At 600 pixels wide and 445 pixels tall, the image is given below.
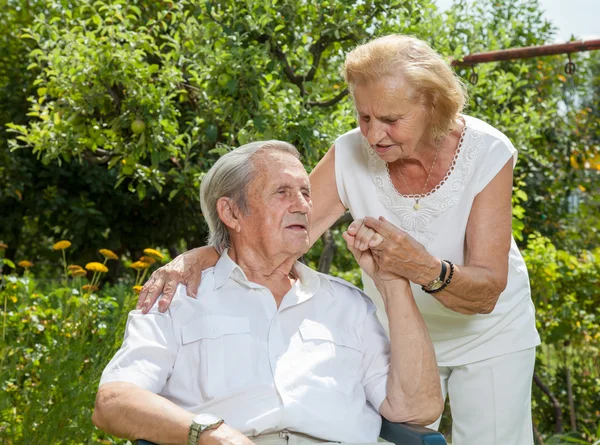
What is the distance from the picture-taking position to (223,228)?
255 centimetres

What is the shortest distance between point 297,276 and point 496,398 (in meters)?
0.72

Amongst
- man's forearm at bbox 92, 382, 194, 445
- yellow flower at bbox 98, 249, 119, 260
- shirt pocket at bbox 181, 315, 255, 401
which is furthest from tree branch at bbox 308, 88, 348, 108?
man's forearm at bbox 92, 382, 194, 445

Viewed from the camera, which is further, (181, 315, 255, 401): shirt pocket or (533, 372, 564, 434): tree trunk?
(533, 372, 564, 434): tree trunk

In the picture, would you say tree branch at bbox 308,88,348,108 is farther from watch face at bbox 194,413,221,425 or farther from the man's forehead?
watch face at bbox 194,413,221,425

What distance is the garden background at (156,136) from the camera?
370 centimetres

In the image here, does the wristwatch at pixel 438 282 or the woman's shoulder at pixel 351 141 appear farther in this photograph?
the woman's shoulder at pixel 351 141

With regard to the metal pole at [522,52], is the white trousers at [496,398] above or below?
below

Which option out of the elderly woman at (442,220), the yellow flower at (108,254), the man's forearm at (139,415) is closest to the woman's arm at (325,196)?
the elderly woman at (442,220)

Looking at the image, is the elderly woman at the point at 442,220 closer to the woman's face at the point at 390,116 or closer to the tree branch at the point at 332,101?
the woman's face at the point at 390,116

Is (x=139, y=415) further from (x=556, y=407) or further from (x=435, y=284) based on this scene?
(x=556, y=407)

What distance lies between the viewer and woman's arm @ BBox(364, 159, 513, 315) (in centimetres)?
219

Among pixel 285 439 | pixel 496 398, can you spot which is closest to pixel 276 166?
pixel 285 439

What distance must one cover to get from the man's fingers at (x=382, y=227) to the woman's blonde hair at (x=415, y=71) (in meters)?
0.38

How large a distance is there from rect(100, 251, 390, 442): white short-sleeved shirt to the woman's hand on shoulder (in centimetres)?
2
